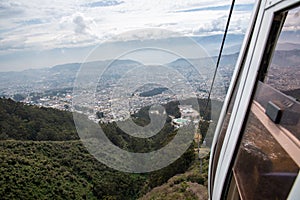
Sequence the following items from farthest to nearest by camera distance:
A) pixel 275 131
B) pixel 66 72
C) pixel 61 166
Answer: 1. pixel 66 72
2. pixel 61 166
3. pixel 275 131

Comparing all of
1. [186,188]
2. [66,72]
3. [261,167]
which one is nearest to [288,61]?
[261,167]

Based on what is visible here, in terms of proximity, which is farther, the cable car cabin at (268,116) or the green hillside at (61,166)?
the green hillside at (61,166)

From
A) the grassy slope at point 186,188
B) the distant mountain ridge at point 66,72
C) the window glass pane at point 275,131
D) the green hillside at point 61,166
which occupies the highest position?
the window glass pane at point 275,131

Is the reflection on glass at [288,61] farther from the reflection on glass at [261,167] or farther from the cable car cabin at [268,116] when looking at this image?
the reflection on glass at [261,167]

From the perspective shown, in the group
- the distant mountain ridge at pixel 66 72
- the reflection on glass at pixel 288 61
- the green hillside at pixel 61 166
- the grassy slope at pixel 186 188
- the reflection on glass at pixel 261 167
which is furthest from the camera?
the green hillside at pixel 61 166

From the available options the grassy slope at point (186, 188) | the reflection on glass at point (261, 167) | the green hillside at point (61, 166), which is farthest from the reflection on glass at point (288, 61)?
the green hillside at point (61, 166)

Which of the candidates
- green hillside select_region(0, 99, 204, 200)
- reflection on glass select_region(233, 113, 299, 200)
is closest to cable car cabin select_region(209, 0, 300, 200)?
reflection on glass select_region(233, 113, 299, 200)

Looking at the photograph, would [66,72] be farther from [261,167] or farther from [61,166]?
[261,167]

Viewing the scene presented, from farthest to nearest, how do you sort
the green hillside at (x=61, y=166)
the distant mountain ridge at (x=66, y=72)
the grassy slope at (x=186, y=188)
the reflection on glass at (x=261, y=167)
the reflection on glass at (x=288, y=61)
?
the green hillside at (x=61, y=166) < the grassy slope at (x=186, y=188) < the distant mountain ridge at (x=66, y=72) < the reflection on glass at (x=288, y=61) < the reflection on glass at (x=261, y=167)

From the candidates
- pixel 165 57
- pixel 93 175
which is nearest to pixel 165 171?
pixel 93 175

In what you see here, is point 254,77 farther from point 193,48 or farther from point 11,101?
point 11,101
